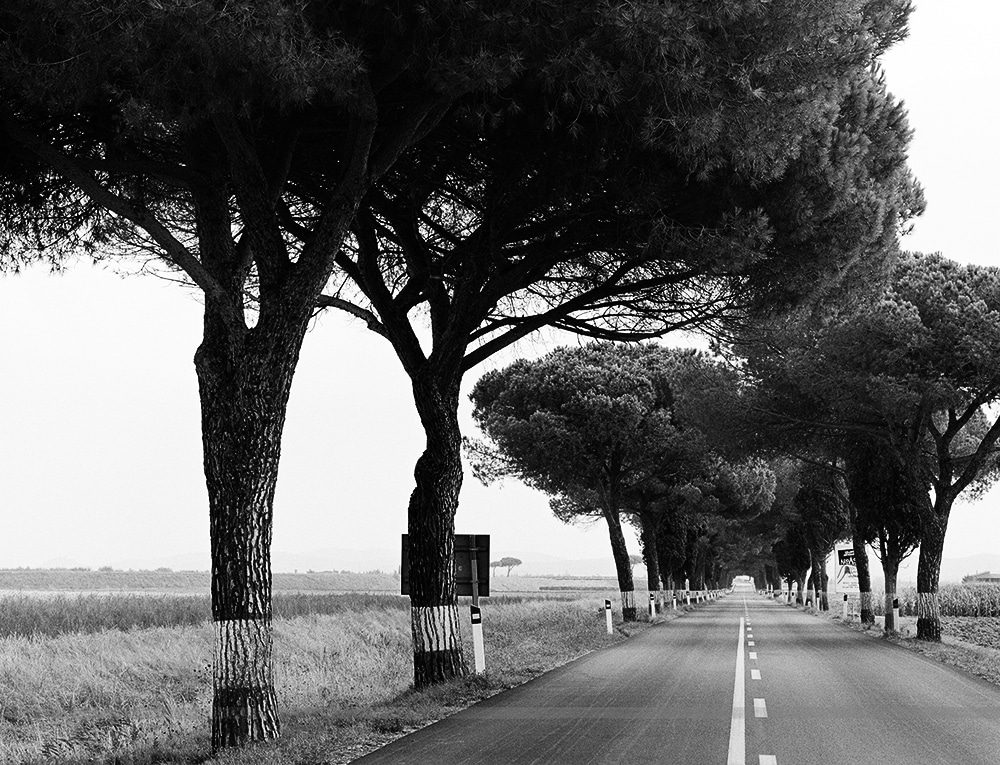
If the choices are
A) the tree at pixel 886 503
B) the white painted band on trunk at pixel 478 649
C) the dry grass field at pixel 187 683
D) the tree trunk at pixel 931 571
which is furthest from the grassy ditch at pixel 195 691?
the tree at pixel 886 503

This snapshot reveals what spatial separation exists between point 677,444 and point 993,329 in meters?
15.7

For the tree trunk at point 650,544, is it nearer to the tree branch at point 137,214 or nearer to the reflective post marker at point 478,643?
the reflective post marker at point 478,643

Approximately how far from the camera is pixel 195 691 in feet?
56.1

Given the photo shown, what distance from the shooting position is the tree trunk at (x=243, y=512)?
10.2 metres

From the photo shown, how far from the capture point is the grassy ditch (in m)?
10.5

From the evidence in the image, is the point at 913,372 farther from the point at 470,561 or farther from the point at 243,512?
the point at 243,512

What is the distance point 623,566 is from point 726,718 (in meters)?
26.4

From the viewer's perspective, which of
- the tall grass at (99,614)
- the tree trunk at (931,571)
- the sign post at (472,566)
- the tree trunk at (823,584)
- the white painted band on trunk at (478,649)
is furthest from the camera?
the tree trunk at (823,584)

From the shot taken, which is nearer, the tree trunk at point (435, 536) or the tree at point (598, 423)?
the tree trunk at point (435, 536)

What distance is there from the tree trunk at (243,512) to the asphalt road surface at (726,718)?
149 centimetres

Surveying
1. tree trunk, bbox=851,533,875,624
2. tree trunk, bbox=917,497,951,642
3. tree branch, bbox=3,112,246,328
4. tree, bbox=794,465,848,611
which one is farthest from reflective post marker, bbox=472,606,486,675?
tree, bbox=794,465,848,611

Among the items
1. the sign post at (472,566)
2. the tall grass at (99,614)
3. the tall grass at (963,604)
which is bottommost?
the tall grass at (963,604)

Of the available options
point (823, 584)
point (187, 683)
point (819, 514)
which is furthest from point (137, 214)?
point (823, 584)

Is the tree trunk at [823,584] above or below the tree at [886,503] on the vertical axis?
below
